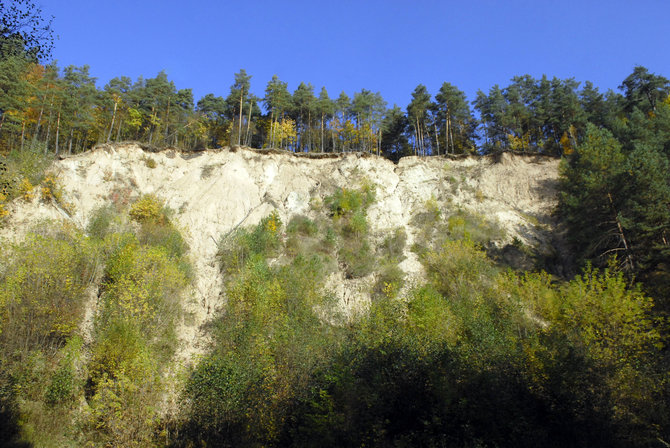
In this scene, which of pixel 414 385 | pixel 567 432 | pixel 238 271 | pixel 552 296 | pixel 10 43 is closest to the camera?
pixel 10 43

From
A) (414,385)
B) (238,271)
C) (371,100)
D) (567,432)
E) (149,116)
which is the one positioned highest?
(371,100)

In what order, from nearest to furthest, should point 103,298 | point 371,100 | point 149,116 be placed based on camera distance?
point 103,298, point 149,116, point 371,100

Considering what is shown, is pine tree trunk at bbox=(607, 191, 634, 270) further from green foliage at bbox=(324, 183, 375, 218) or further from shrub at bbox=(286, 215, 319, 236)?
shrub at bbox=(286, 215, 319, 236)

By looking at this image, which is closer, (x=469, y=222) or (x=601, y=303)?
(x=601, y=303)

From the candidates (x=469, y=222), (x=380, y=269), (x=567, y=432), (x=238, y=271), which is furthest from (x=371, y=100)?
(x=567, y=432)

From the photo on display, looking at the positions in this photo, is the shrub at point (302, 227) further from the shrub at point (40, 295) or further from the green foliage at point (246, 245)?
the shrub at point (40, 295)

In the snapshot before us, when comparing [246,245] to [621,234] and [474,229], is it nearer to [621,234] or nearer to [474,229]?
[474,229]

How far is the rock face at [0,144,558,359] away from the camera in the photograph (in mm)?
31297

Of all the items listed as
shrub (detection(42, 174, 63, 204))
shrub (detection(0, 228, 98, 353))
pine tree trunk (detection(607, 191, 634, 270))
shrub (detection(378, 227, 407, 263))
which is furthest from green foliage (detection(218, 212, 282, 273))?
pine tree trunk (detection(607, 191, 634, 270))

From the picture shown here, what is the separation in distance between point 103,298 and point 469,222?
2983 cm

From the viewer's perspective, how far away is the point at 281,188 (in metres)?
38.8

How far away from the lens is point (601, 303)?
19.5 metres

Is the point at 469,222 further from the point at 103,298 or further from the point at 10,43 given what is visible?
the point at 10,43

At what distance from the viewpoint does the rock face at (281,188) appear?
103 ft
